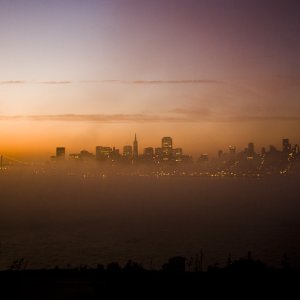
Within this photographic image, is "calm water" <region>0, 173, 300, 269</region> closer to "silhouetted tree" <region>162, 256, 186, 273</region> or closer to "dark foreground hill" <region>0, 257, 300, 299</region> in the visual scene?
"silhouetted tree" <region>162, 256, 186, 273</region>

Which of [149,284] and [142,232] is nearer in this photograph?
[149,284]

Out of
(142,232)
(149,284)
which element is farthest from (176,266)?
(142,232)

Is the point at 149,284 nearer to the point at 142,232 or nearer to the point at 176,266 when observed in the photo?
the point at 176,266

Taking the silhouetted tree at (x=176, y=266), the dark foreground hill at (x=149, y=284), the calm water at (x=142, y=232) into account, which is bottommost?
the calm water at (x=142, y=232)

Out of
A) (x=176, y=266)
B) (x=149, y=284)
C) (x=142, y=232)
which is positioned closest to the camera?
(x=149, y=284)

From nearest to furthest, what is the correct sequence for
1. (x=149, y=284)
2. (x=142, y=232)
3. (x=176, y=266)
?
(x=149, y=284) < (x=176, y=266) < (x=142, y=232)

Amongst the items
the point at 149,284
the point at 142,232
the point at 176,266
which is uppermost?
the point at 149,284

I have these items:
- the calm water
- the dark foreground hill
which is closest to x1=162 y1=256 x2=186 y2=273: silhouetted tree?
Result: the dark foreground hill

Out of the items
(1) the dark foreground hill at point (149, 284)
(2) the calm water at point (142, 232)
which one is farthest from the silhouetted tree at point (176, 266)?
(2) the calm water at point (142, 232)

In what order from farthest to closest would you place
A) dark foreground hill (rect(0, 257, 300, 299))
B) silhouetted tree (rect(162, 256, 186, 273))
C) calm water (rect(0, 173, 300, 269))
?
calm water (rect(0, 173, 300, 269))
silhouetted tree (rect(162, 256, 186, 273))
dark foreground hill (rect(0, 257, 300, 299))

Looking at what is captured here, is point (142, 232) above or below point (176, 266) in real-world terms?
below

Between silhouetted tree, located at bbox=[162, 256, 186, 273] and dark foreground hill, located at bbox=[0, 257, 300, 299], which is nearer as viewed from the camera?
dark foreground hill, located at bbox=[0, 257, 300, 299]

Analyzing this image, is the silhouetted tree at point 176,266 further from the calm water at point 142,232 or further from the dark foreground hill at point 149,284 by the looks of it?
the calm water at point 142,232
